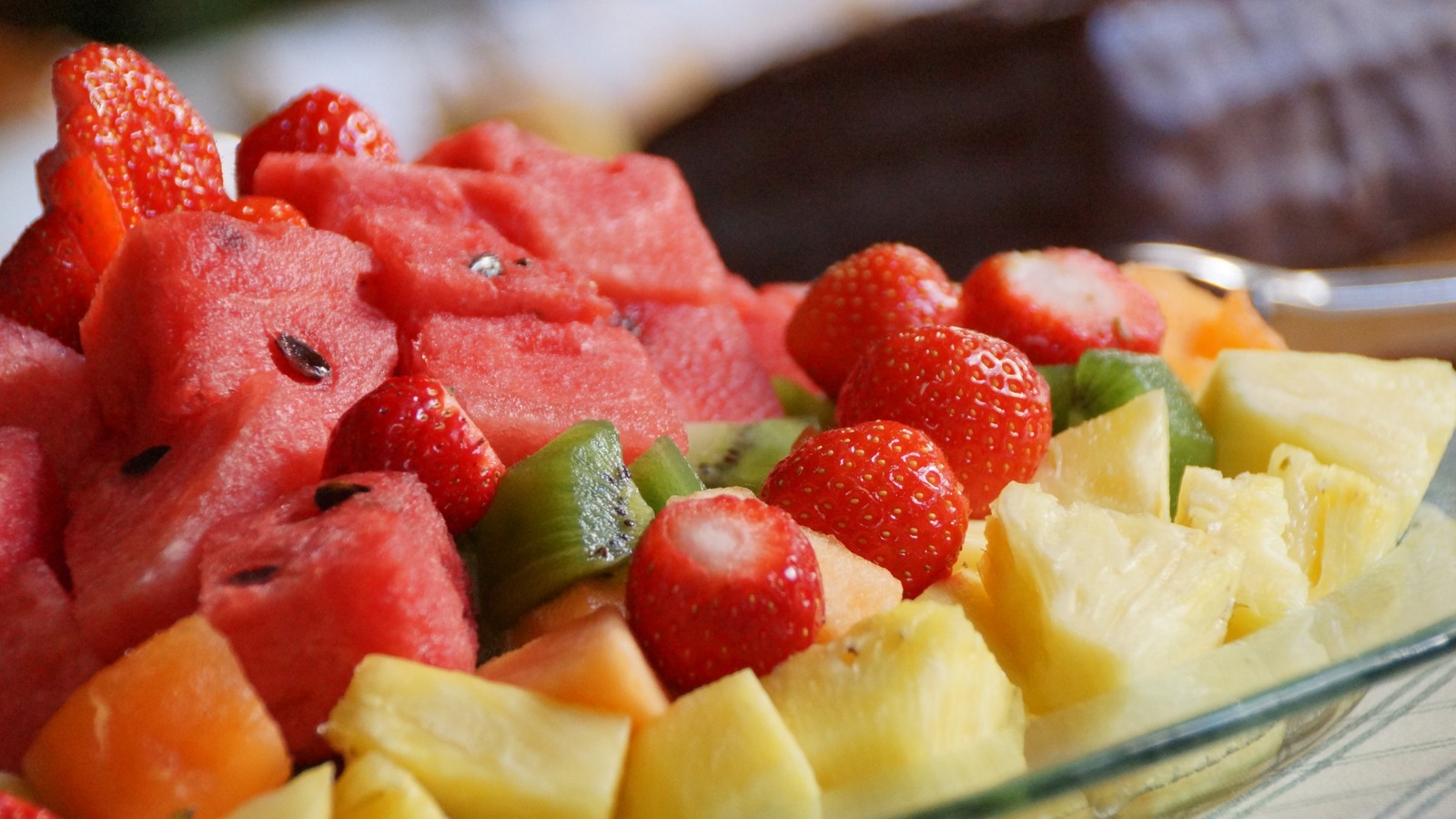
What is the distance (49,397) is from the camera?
94cm

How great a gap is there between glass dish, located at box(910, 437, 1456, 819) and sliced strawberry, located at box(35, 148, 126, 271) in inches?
31.5

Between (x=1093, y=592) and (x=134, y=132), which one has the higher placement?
(x=134, y=132)

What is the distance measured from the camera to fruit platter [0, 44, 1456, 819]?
67cm

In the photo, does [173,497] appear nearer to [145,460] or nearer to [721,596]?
[145,460]

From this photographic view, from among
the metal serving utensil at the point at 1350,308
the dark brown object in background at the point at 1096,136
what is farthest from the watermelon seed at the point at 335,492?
the dark brown object in background at the point at 1096,136

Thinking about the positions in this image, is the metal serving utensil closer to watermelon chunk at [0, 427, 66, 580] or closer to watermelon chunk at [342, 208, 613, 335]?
watermelon chunk at [342, 208, 613, 335]

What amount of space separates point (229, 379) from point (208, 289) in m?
0.08

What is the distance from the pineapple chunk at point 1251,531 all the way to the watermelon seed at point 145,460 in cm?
73

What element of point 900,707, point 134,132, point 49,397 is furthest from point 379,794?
point 134,132

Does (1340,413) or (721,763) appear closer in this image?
(721,763)

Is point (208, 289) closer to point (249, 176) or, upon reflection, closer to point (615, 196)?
point (249, 176)

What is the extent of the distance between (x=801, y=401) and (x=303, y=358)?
20.0 inches

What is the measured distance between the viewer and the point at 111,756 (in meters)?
0.67

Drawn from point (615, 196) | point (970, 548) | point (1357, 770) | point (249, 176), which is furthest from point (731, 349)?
point (1357, 770)
